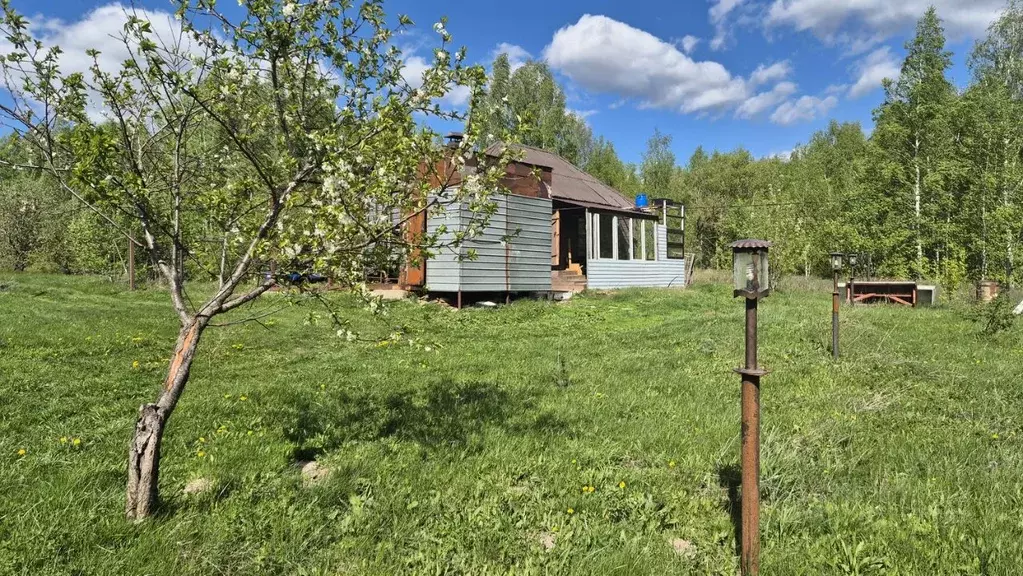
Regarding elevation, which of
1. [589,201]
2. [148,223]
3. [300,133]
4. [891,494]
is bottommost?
[891,494]

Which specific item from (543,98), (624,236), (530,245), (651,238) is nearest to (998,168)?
(651,238)

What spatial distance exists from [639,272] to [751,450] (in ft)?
61.6

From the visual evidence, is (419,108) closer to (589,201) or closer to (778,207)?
(589,201)

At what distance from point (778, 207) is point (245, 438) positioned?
938 inches

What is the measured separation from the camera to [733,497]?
3.36 metres

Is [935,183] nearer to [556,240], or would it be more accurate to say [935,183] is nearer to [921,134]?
[921,134]

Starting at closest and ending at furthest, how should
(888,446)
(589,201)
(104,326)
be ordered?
(888,446), (104,326), (589,201)

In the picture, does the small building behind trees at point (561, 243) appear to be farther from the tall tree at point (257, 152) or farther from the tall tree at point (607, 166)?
the tall tree at point (607, 166)

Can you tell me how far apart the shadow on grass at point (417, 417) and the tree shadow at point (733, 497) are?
1.23 metres

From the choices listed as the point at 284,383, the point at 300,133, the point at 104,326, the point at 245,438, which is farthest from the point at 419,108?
the point at 104,326

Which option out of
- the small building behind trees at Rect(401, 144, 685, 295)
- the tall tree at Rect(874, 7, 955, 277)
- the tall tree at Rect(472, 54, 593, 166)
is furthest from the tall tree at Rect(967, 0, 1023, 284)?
the tall tree at Rect(472, 54, 593, 166)

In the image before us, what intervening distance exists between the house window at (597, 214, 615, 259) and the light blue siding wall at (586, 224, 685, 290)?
37.5 inches

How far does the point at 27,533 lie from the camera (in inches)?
104

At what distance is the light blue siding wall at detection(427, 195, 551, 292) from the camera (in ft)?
44.2
